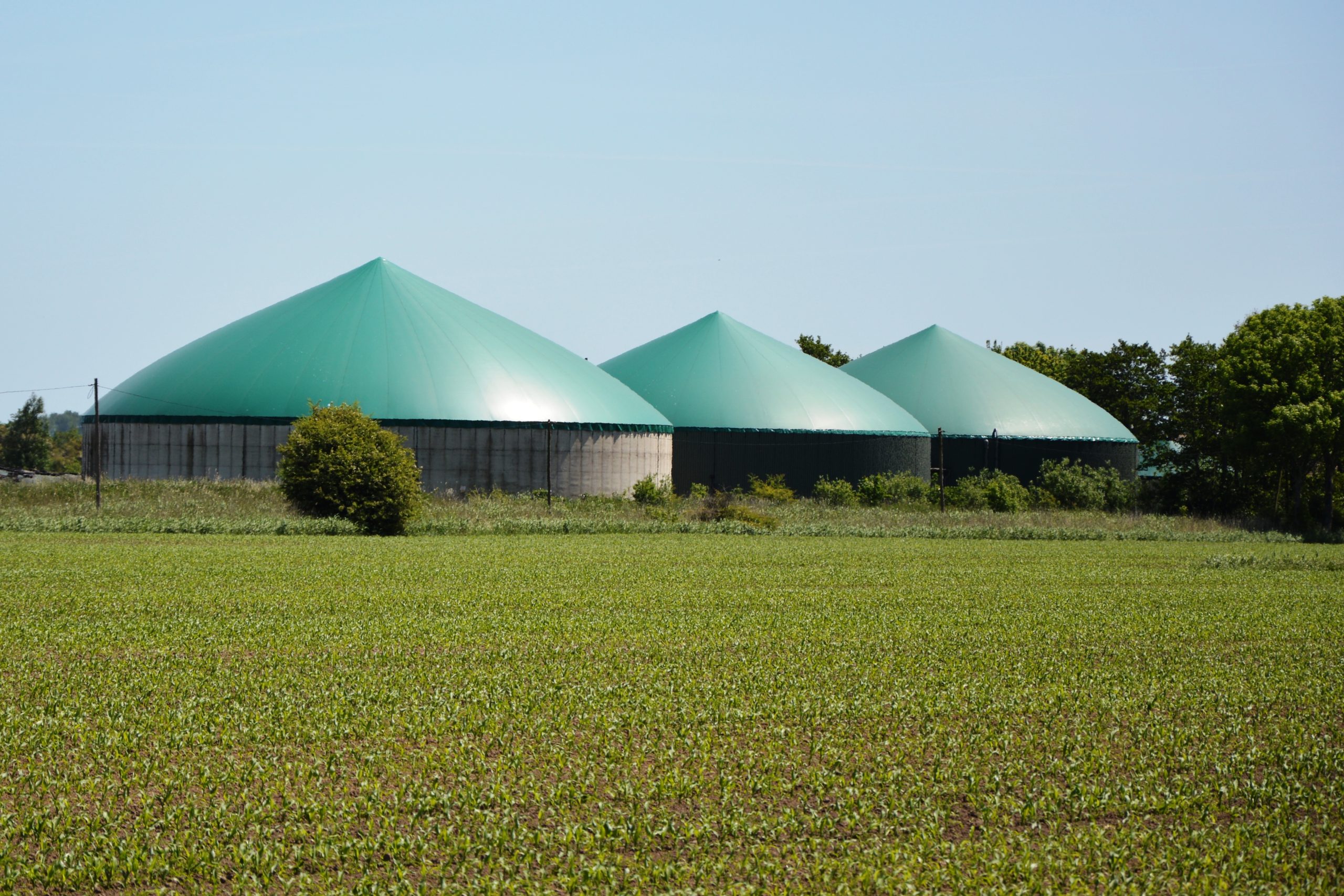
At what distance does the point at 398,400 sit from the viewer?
52531 mm

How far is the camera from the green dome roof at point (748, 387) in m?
61.6

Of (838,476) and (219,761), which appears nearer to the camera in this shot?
(219,761)

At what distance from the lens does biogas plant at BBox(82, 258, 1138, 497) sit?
174 ft

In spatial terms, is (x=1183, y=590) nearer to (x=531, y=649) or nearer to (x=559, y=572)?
(x=559, y=572)

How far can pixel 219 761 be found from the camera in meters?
9.09

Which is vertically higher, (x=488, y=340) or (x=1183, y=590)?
(x=488, y=340)

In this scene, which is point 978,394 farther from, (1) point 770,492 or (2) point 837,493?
(1) point 770,492

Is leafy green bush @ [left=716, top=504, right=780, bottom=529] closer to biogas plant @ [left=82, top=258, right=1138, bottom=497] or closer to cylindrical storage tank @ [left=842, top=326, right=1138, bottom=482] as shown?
biogas plant @ [left=82, top=258, right=1138, bottom=497]

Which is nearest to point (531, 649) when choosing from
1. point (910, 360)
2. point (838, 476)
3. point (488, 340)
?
point (488, 340)

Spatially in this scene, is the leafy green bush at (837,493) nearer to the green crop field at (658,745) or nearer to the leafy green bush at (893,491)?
the leafy green bush at (893,491)

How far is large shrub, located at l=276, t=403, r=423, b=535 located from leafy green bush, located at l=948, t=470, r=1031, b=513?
2462 centimetres

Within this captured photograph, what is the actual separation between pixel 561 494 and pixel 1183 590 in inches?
1321

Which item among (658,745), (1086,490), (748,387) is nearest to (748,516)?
(748,387)

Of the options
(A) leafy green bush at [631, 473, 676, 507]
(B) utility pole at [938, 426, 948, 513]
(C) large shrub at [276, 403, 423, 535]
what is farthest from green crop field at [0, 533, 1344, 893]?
(A) leafy green bush at [631, 473, 676, 507]
